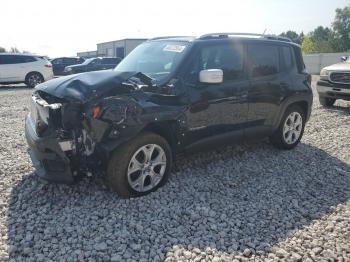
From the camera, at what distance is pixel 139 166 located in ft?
13.1

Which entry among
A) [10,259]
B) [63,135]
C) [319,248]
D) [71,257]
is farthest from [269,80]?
[10,259]

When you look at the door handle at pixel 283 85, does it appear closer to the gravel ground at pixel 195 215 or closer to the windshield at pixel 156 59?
the gravel ground at pixel 195 215

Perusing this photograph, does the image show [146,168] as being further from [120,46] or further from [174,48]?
[120,46]

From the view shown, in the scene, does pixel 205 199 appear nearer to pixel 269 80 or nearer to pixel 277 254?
pixel 277 254

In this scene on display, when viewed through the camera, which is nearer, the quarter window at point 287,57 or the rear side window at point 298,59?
the quarter window at point 287,57

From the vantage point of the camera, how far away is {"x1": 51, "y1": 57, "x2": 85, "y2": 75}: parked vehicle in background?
25.7 meters

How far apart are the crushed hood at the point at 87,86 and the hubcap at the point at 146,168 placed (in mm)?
717

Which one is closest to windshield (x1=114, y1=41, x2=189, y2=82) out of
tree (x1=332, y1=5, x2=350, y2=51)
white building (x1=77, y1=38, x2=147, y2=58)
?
white building (x1=77, y1=38, x2=147, y2=58)

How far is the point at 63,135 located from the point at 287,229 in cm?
243

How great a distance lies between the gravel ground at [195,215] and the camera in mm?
3154

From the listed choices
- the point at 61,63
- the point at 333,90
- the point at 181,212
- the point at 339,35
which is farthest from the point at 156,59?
the point at 339,35


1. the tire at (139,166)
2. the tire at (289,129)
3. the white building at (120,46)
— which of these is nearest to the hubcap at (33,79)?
the tire at (289,129)

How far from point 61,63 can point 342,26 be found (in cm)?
6914

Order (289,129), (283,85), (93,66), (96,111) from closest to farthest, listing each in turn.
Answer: (96,111)
(283,85)
(289,129)
(93,66)
